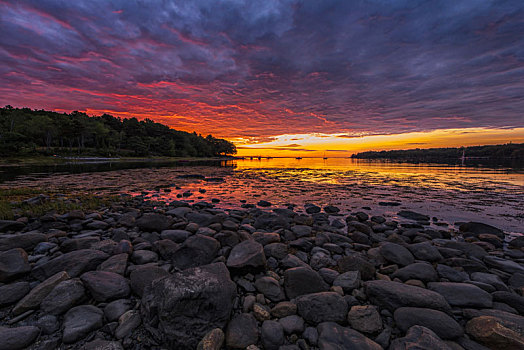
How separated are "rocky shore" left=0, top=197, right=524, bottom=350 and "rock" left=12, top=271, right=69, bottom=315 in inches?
0.6

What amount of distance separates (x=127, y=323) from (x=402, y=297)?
15.1ft

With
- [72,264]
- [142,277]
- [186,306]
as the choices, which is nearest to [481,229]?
[186,306]

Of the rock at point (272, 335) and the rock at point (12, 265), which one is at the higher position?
the rock at point (12, 265)

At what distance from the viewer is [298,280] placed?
429 centimetres

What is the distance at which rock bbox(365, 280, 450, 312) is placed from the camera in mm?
3646

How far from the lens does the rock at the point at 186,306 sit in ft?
9.59

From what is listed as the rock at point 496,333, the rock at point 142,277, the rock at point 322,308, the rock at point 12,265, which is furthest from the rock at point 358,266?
the rock at point 12,265

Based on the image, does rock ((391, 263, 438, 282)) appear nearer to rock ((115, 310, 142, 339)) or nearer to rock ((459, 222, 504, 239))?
rock ((115, 310, 142, 339))

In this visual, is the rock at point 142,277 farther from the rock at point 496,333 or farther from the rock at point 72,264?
the rock at point 496,333

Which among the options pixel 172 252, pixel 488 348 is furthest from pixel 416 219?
pixel 172 252

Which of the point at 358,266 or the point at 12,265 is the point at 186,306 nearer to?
the point at 358,266

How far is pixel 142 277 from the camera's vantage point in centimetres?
409

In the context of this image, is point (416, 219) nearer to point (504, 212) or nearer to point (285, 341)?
point (504, 212)

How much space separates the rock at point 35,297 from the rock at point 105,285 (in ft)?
1.26
